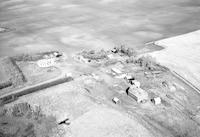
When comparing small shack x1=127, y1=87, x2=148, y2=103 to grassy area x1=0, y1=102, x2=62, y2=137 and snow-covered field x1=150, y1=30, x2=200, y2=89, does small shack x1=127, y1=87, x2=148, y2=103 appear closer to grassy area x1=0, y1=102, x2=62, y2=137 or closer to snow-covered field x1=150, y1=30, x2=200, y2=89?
snow-covered field x1=150, y1=30, x2=200, y2=89

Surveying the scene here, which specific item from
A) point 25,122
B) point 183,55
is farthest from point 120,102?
point 183,55

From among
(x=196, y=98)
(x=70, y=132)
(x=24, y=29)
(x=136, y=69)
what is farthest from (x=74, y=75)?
(x=24, y=29)

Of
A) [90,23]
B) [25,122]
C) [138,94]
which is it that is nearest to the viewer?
[25,122]

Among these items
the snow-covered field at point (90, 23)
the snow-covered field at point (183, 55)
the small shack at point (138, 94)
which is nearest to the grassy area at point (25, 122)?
the small shack at point (138, 94)

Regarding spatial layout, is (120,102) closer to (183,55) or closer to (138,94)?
(138,94)

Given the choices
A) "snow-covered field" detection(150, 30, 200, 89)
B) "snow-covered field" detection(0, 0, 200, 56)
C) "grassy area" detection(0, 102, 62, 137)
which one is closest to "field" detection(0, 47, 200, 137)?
"grassy area" detection(0, 102, 62, 137)

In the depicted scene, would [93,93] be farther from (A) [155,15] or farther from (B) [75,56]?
(A) [155,15]

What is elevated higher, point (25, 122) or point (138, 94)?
point (138, 94)

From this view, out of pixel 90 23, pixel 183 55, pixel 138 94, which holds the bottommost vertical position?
pixel 138 94
